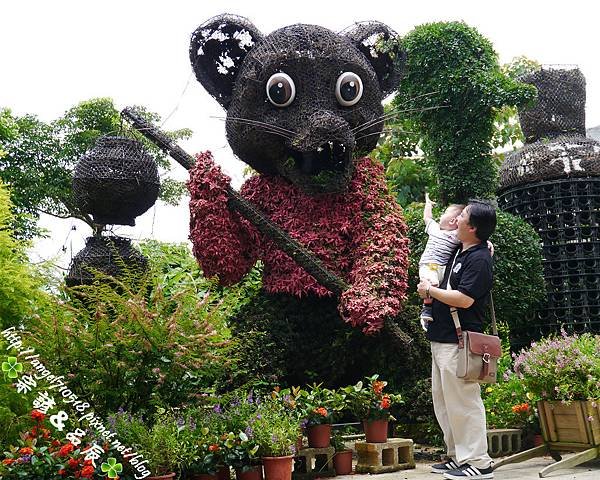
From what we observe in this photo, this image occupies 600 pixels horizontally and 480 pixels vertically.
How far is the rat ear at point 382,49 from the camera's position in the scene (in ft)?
20.2

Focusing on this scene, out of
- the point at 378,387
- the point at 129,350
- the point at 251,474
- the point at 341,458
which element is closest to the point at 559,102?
the point at 378,387

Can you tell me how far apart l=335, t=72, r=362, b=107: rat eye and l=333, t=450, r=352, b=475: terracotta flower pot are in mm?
2638

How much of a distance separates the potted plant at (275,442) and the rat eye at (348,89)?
2630 millimetres

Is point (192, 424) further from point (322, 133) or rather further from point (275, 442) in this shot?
point (322, 133)

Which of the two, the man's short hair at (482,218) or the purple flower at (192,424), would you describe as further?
the man's short hair at (482,218)

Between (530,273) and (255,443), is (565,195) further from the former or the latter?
(255,443)

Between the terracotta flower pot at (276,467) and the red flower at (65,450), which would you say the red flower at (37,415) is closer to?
the red flower at (65,450)

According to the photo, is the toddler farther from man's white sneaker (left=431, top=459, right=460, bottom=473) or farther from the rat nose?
the rat nose

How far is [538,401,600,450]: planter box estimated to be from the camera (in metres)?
4.61

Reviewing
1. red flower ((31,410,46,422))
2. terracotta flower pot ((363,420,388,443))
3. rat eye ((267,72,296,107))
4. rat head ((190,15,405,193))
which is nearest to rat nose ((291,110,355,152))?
rat head ((190,15,405,193))

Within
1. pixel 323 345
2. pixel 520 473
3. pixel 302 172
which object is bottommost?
pixel 520 473

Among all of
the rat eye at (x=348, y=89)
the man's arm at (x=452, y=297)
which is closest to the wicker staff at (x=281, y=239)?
the rat eye at (x=348, y=89)

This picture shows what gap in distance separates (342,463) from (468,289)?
1.59 meters

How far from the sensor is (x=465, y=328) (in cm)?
397
